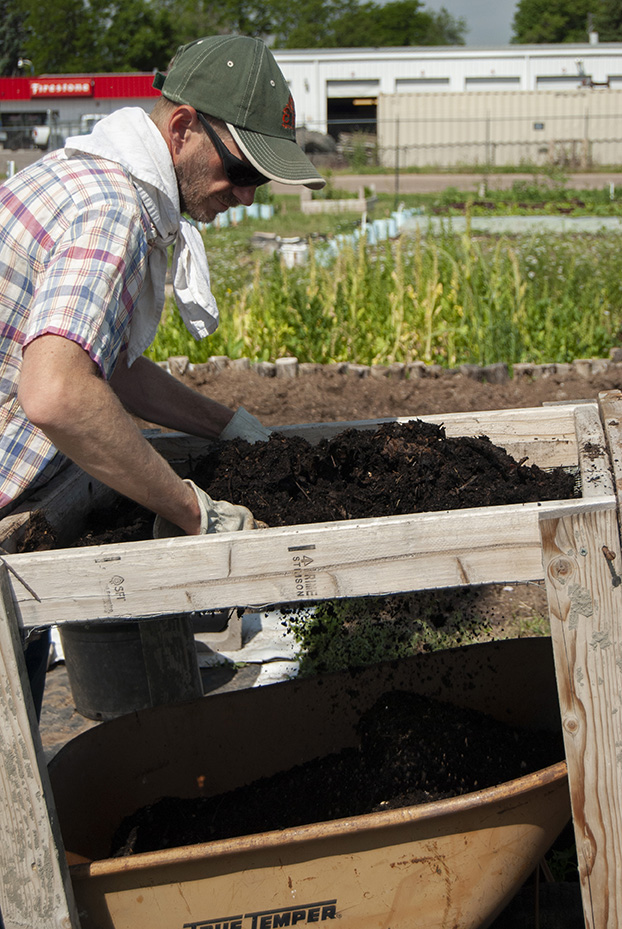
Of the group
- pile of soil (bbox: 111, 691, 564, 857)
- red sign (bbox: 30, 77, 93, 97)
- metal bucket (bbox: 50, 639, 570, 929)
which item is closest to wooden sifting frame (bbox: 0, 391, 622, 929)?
metal bucket (bbox: 50, 639, 570, 929)

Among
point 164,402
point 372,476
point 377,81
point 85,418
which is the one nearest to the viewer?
point 85,418

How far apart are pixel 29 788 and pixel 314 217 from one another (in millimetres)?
16410

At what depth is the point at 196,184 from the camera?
1.95 m

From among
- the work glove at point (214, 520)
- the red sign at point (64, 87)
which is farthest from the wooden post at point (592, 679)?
the red sign at point (64, 87)

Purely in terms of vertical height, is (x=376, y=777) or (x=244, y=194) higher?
(x=244, y=194)

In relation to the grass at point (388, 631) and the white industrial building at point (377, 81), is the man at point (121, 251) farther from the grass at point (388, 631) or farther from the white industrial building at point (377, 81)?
the white industrial building at point (377, 81)

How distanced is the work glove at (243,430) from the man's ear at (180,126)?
0.86 meters

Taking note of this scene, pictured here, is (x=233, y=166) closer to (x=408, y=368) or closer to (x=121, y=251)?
(x=121, y=251)

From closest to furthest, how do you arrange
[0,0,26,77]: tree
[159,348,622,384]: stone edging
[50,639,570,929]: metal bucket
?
[50,639,570,929]: metal bucket, [159,348,622,384]: stone edging, [0,0,26,77]: tree

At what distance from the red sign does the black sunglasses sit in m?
44.8

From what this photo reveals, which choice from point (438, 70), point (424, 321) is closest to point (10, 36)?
point (438, 70)

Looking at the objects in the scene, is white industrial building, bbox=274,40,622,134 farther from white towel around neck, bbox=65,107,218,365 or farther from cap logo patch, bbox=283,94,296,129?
white towel around neck, bbox=65,107,218,365

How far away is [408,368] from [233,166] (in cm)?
374

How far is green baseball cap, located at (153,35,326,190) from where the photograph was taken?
1.86 m
